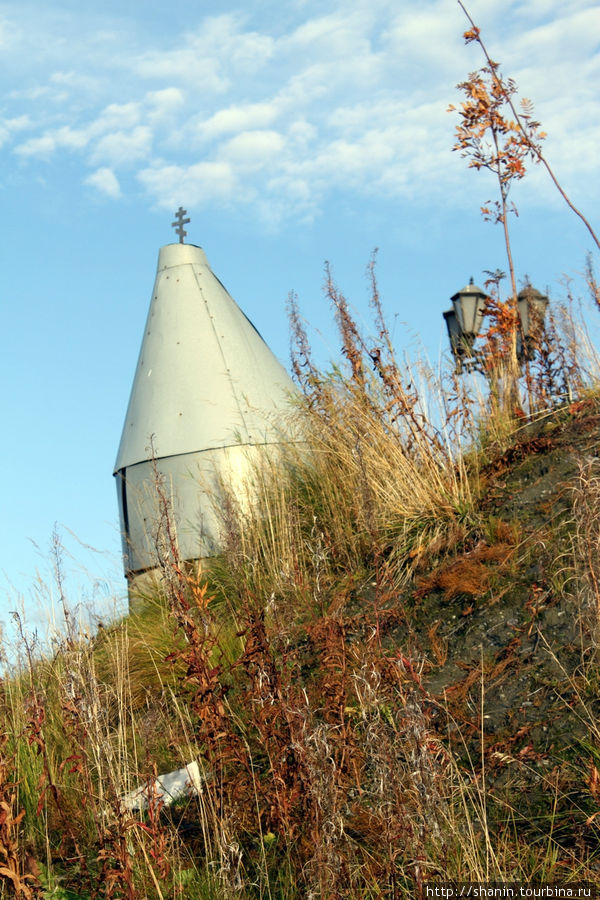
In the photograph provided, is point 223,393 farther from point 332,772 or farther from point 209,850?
point 332,772

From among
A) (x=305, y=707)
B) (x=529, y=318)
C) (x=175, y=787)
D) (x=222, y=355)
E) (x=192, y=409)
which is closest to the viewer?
(x=305, y=707)

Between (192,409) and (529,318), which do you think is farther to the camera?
(192,409)

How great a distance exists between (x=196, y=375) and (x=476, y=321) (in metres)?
2.40

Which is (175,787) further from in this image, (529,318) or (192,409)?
(529,318)

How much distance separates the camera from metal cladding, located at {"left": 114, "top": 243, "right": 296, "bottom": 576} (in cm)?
712

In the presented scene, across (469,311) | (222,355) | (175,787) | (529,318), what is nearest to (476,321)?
(469,311)

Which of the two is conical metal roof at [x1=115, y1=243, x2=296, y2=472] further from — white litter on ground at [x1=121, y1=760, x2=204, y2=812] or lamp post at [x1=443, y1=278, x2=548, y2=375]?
white litter on ground at [x1=121, y1=760, x2=204, y2=812]

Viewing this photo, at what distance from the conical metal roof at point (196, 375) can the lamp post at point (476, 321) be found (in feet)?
4.96

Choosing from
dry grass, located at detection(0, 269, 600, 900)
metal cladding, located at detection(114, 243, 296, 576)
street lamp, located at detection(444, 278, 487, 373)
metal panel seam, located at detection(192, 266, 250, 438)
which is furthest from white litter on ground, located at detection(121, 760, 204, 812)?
street lamp, located at detection(444, 278, 487, 373)

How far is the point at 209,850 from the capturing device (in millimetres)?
3199

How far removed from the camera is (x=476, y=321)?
782 cm

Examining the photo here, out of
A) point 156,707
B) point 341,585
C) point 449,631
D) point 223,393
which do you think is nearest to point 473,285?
point 223,393

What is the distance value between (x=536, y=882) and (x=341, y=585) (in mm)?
2664

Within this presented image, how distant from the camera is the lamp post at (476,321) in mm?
6984
